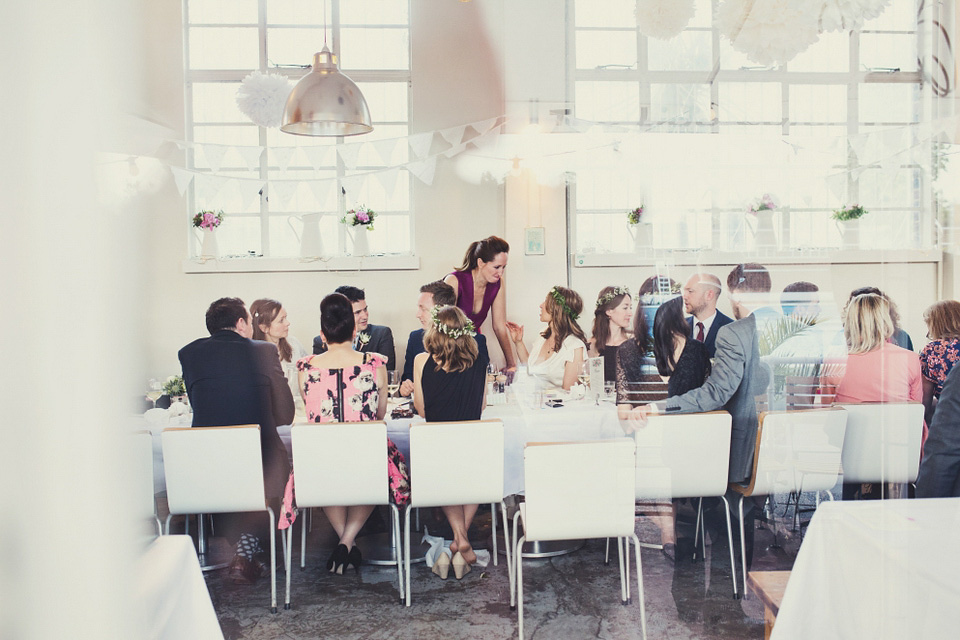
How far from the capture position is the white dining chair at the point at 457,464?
2443 mm

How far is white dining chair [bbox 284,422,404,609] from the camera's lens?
237cm

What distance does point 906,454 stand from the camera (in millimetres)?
1868

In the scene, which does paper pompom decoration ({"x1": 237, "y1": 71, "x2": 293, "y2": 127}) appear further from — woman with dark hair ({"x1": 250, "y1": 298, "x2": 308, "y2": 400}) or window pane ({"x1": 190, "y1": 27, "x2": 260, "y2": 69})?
woman with dark hair ({"x1": 250, "y1": 298, "x2": 308, "y2": 400})

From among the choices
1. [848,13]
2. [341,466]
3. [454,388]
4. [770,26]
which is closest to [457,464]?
[454,388]

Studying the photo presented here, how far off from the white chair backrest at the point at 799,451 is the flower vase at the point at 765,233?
48 cm

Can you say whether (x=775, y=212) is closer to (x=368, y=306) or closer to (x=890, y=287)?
(x=890, y=287)

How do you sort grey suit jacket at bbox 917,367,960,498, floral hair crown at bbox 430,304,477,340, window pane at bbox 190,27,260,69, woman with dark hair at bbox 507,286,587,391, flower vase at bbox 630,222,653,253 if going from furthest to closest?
1. floral hair crown at bbox 430,304,477,340
2. woman with dark hair at bbox 507,286,587,391
3. flower vase at bbox 630,222,653,253
4. grey suit jacket at bbox 917,367,960,498
5. window pane at bbox 190,27,260,69

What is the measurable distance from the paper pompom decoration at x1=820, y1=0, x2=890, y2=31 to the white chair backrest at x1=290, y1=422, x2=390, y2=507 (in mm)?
1815

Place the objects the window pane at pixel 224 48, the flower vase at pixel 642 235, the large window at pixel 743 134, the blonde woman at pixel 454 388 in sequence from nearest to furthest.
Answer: the window pane at pixel 224 48 → the large window at pixel 743 134 → the flower vase at pixel 642 235 → the blonde woman at pixel 454 388

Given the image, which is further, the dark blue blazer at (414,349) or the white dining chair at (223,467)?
the dark blue blazer at (414,349)

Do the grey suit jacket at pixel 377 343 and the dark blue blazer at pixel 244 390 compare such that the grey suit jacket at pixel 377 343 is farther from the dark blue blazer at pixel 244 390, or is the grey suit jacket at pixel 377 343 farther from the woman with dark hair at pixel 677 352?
the woman with dark hair at pixel 677 352

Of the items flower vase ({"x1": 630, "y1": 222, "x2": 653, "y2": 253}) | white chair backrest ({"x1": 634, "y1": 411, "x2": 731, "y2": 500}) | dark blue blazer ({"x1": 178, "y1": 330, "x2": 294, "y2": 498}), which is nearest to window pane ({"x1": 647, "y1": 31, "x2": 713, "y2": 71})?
flower vase ({"x1": 630, "y1": 222, "x2": 653, "y2": 253})

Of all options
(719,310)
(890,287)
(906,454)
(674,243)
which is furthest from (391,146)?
(906,454)

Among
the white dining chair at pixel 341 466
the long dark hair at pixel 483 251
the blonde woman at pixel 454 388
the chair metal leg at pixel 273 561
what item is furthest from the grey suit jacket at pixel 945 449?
the chair metal leg at pixel 273 561
